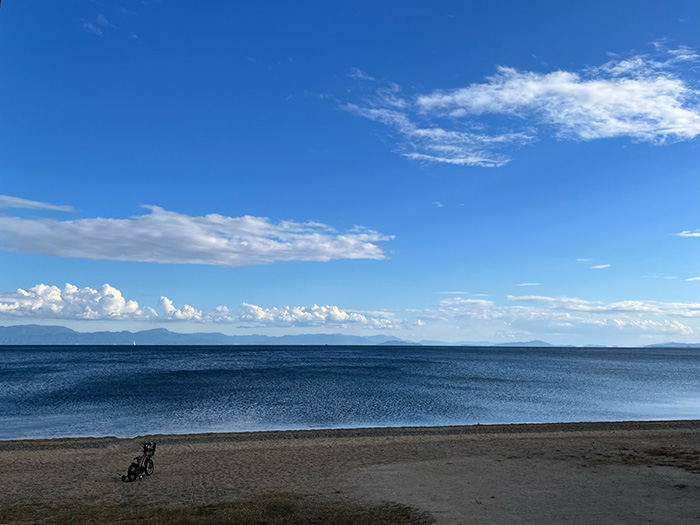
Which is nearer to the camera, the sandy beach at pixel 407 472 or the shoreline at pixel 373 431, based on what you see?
the sandy beach at pixel 407 472

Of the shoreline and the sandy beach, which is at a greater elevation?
the sandy beach

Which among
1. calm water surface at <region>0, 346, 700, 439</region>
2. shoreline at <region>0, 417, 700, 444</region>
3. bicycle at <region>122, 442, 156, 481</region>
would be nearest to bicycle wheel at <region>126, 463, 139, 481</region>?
bicycle at <region>122, 442, 156, 481</region>

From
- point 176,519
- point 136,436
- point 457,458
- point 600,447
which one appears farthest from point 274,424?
point 176,519

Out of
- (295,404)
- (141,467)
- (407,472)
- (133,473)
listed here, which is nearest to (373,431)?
(407,472)

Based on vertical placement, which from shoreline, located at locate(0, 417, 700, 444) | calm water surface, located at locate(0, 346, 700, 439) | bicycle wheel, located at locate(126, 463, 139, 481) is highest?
bicycle wheel, located at locate(126, 463, 139, 481)

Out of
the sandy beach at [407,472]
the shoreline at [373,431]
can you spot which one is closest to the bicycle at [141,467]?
the sandy beach at [407,472]

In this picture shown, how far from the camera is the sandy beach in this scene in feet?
47.0

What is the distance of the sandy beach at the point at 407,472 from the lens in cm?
1432

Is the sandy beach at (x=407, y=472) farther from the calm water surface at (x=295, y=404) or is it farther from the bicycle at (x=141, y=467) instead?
the calm water surface at (x=295, y=404)

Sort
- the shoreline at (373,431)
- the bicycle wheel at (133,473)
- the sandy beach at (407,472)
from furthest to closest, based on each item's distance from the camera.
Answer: the shoreline at (373,431)
the bicycle wheel at (133,473)
the sandy beach at (407,472)

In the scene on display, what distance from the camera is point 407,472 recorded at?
62.6 feet

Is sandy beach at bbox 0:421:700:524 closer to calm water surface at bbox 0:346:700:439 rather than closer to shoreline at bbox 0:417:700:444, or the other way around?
shoreline at bbox 0:417:700:444

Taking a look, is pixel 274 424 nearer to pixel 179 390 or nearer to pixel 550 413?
pixel 550 413

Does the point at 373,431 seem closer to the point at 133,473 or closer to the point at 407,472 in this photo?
the point at 407,472
